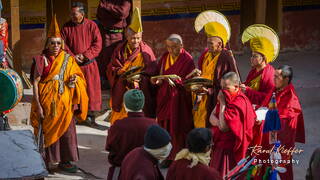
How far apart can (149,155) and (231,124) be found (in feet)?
6.16

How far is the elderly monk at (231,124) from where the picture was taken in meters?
9.64

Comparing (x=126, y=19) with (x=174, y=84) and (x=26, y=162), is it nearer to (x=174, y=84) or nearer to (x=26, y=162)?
(x=174, y=84)

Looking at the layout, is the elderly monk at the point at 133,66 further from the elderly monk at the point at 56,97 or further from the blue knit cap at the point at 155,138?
the blue knit cap at the point at 155,138

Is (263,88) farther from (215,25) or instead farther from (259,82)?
(215,25)

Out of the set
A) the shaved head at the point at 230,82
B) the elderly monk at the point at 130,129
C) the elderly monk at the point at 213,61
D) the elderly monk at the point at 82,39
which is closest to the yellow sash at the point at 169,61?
the elderly monk at the point at 213,61

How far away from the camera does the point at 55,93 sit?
36.1 feet

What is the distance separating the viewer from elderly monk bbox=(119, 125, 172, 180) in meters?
7.84

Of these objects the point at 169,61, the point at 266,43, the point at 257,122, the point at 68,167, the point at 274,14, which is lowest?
the point at 68,167

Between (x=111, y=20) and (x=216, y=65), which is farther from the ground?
(x=111, y=20)

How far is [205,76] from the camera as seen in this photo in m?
11.1

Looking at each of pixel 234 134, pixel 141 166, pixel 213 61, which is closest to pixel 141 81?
pixel 213 61

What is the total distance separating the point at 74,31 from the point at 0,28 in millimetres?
1060

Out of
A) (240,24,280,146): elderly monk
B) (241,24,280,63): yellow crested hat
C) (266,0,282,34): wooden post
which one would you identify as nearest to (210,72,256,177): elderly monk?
(240,24,280,146): elderly monk

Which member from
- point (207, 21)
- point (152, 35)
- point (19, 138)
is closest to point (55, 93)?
point (207, 21)
